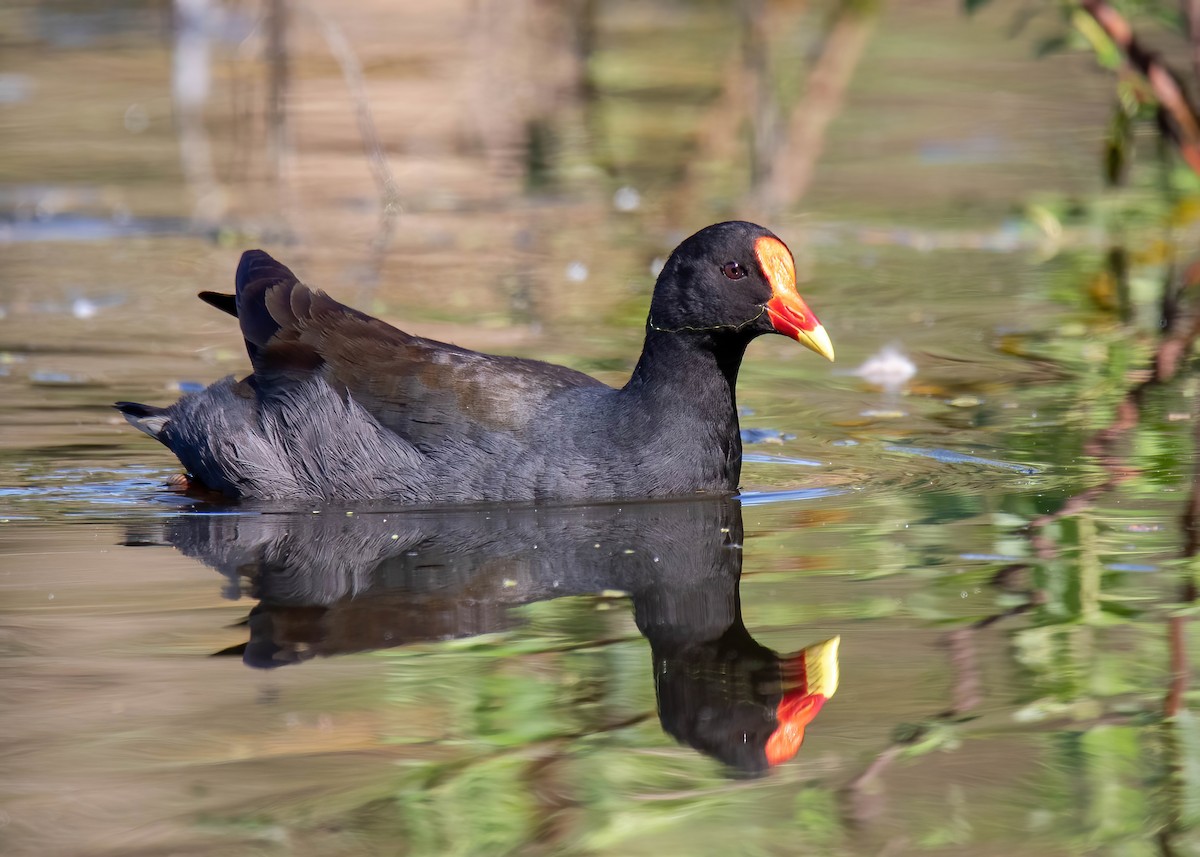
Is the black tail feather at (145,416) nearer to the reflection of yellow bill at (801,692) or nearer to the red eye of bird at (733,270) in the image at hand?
the red eye of bird at (733,270)

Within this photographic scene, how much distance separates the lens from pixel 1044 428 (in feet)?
20.3

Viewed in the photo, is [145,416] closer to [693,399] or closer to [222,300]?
[222,300]

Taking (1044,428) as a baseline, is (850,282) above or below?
above

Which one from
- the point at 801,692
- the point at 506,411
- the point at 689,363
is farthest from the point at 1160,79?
the point at 801,692

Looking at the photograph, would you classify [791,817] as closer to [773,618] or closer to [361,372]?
[773,618]

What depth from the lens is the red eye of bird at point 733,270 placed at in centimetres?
546

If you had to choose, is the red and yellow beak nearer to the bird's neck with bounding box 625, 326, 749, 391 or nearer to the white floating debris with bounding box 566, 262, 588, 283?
the bird's neck with bounding box 625, 326, 749, 391

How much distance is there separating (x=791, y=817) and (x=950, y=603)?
128 centimetres

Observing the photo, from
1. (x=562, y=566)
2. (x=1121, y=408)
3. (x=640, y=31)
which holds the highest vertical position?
(x=640, y=31)

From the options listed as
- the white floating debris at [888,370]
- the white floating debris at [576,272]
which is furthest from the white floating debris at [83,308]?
the white floating debris at [888,370]

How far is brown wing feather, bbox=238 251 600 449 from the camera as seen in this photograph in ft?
17.8

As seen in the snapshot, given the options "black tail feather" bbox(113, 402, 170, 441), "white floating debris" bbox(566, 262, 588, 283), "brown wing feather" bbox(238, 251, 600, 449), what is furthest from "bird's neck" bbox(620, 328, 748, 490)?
"white floating debris" bbox(566, 262, 588, 283)

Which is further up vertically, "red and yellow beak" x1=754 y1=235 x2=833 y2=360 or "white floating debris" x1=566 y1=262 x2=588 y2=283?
"white floating debris" x1=566 y1=262 x2=588 y2=283

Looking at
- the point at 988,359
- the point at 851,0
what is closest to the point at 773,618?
the point at 988,359
